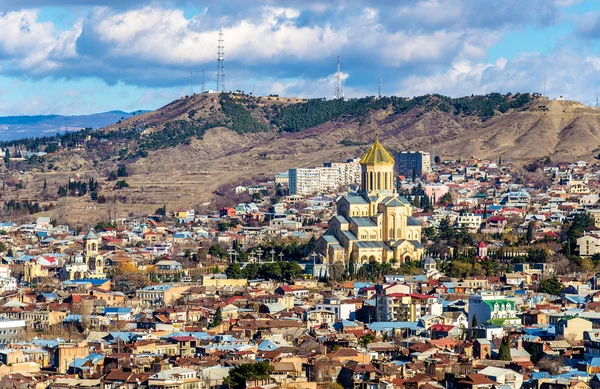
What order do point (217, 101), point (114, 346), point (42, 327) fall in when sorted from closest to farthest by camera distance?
point (114, 346) → point (42, 327) → point (217, 101)

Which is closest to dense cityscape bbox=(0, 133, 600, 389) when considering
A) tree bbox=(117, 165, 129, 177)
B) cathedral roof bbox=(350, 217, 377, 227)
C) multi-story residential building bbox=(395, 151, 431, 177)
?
cathedral roof bbox=(350, 217, 377, 227)

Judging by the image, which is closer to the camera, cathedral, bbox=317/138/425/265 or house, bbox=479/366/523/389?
house, bbox=479/366/523/389

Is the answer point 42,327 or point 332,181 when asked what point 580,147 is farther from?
point 42,327

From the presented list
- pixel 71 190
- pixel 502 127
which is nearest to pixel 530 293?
pixel 71 190

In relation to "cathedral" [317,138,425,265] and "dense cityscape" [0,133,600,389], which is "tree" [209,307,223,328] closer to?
"dense cityscape" [0,133,600,389]

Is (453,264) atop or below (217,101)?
below

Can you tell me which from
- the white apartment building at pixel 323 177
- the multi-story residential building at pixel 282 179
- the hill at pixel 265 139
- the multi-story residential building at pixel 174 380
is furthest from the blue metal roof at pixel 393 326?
the multi-story residential building at pixel 282 179

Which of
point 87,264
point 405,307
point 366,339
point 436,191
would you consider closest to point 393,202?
point 87,264
